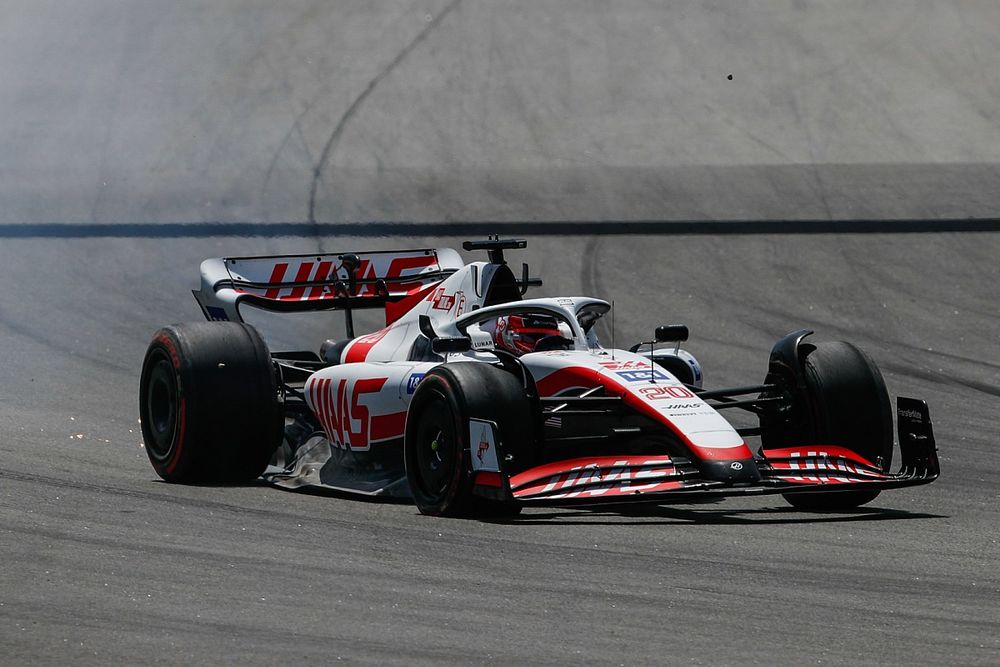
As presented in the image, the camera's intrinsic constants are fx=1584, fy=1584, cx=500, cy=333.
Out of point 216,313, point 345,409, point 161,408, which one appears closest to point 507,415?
point 345,409

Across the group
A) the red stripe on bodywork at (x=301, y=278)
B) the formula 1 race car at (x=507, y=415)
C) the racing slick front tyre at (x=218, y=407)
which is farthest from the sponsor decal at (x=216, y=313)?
the racing slick front tyre at (x=218, y=407)

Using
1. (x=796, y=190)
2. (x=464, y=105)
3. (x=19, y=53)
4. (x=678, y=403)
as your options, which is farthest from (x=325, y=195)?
(x=678, y=403)

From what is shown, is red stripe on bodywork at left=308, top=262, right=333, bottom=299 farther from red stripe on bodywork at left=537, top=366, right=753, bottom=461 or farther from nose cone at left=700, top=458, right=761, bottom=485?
nose cone at left=700, top=458, right=761, bottom=485

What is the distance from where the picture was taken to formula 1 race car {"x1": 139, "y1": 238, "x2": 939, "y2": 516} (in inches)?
331

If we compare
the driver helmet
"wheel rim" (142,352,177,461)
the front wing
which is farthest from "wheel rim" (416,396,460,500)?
"wheel rim" (142,352,177,461)

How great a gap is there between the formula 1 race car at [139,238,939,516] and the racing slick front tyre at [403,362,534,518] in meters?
0.01

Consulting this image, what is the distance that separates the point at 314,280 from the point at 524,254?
6.37m

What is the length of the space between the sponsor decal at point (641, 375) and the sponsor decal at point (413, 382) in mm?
1301

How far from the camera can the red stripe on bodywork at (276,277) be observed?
12.0m

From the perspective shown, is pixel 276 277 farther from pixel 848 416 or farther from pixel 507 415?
pixel 848 416

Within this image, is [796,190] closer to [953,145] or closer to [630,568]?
[953,145]

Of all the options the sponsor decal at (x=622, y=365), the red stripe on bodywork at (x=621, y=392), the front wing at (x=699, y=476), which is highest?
the sponsor decal at (x=622, y=365)

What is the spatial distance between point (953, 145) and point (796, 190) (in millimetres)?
3188

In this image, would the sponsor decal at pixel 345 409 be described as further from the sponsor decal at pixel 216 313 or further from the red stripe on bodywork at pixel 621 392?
the sponsor decal at pixel 216 313
